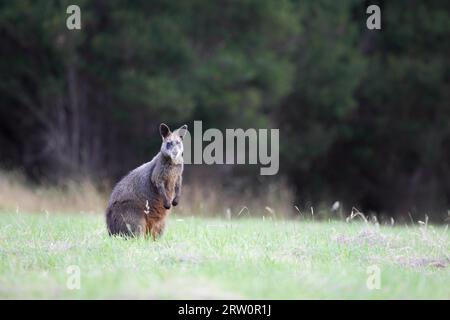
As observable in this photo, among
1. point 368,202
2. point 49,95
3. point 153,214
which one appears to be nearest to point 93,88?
point 49,95

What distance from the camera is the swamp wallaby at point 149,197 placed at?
33.8 feet

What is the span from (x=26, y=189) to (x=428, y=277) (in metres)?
14.3

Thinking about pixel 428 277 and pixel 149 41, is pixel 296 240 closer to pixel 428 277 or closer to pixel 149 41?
pixel 428 277

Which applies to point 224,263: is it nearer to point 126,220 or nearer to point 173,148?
point 126,220

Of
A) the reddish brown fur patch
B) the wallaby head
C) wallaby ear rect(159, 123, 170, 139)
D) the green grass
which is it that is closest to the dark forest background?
wallaby ear rect(159, 123, 170, 139)

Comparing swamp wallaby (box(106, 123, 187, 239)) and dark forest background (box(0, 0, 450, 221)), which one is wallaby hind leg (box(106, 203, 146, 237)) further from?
dark forest background (box(0, 0, 450, 221))

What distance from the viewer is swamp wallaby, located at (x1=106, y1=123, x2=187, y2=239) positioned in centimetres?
1030

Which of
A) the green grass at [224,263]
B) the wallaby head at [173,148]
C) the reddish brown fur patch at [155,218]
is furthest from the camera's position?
the wallaby head at [173,148]

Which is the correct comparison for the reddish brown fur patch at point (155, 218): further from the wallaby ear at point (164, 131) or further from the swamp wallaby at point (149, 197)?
the wallaby ear at point (164, 131)

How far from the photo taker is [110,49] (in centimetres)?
2289

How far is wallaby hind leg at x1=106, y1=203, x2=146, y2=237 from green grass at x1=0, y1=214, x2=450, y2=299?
26cm

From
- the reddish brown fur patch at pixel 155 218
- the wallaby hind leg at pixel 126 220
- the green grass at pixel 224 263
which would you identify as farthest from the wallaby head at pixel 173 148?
the green grass at pixel 224 263

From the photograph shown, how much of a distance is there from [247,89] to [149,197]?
14.6 m

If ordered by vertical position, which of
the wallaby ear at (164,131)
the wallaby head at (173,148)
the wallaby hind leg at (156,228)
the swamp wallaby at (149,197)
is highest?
the wallaby ear at (164,131)
